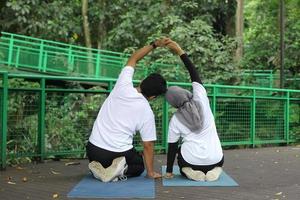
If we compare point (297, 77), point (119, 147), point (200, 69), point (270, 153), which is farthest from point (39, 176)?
point (297, 77)

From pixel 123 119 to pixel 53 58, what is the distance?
1608 cm

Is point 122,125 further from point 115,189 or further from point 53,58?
point 53,58

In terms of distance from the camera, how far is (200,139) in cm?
698

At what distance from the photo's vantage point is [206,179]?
6973mm

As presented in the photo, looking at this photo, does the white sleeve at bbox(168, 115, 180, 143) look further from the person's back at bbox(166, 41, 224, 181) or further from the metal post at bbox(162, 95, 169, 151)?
the metal post at bbox(162, 95, 169, 151)

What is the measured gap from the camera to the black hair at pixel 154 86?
22.1 feet

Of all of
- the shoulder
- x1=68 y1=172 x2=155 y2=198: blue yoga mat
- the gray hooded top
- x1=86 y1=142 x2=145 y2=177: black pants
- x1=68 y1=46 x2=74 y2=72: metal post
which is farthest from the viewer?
x1=68 y1=46 x2=74 y2=72: metal post

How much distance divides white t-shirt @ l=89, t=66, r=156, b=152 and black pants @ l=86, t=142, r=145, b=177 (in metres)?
0.05

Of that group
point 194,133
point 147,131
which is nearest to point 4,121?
point 147,131

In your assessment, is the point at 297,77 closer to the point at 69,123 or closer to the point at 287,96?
the point at 287,96

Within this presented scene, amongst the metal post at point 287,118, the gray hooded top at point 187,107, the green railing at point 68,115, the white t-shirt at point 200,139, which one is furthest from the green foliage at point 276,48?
the gray hooded top at point 187,107

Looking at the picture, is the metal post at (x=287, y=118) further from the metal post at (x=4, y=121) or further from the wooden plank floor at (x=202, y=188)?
the metal post at (x=4, y=121)

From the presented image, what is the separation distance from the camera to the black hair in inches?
265

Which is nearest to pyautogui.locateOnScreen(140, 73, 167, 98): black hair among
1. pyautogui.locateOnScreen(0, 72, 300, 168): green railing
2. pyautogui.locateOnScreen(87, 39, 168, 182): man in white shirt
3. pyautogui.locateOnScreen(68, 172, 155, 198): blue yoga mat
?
pyautogui.locateOnScreen(87, 39, 168, 182): man in white shirt
